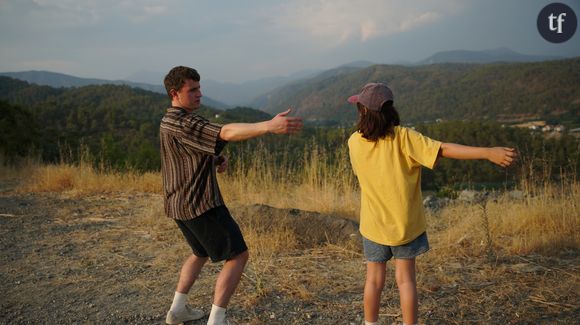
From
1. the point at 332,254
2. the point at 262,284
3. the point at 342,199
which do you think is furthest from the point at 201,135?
the point at 342,199

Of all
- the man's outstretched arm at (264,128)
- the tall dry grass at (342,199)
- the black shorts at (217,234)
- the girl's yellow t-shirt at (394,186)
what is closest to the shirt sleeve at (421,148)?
the girl's yellow t-shirt at (394,186)

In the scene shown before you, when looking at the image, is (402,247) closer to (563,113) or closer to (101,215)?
(101,215)

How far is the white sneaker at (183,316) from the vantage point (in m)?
2.58

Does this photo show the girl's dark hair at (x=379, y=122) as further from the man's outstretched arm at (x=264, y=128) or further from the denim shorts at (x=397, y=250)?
the denim shorts at (x=397, y=250)

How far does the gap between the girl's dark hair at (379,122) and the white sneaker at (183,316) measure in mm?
1622

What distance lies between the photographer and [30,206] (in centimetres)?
638

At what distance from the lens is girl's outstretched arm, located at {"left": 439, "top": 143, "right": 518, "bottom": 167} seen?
175 cm

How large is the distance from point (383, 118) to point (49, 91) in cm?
4733

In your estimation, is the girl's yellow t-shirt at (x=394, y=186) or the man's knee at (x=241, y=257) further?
the man's knee at (x=241, y=257)

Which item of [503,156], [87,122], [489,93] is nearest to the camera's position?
[503,156]

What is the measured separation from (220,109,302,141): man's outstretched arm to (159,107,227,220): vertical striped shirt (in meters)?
0.20

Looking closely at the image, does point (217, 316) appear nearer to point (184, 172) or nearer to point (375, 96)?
point (184, 172)

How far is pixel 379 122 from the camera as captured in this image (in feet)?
6.45

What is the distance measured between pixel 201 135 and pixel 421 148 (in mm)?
1059
